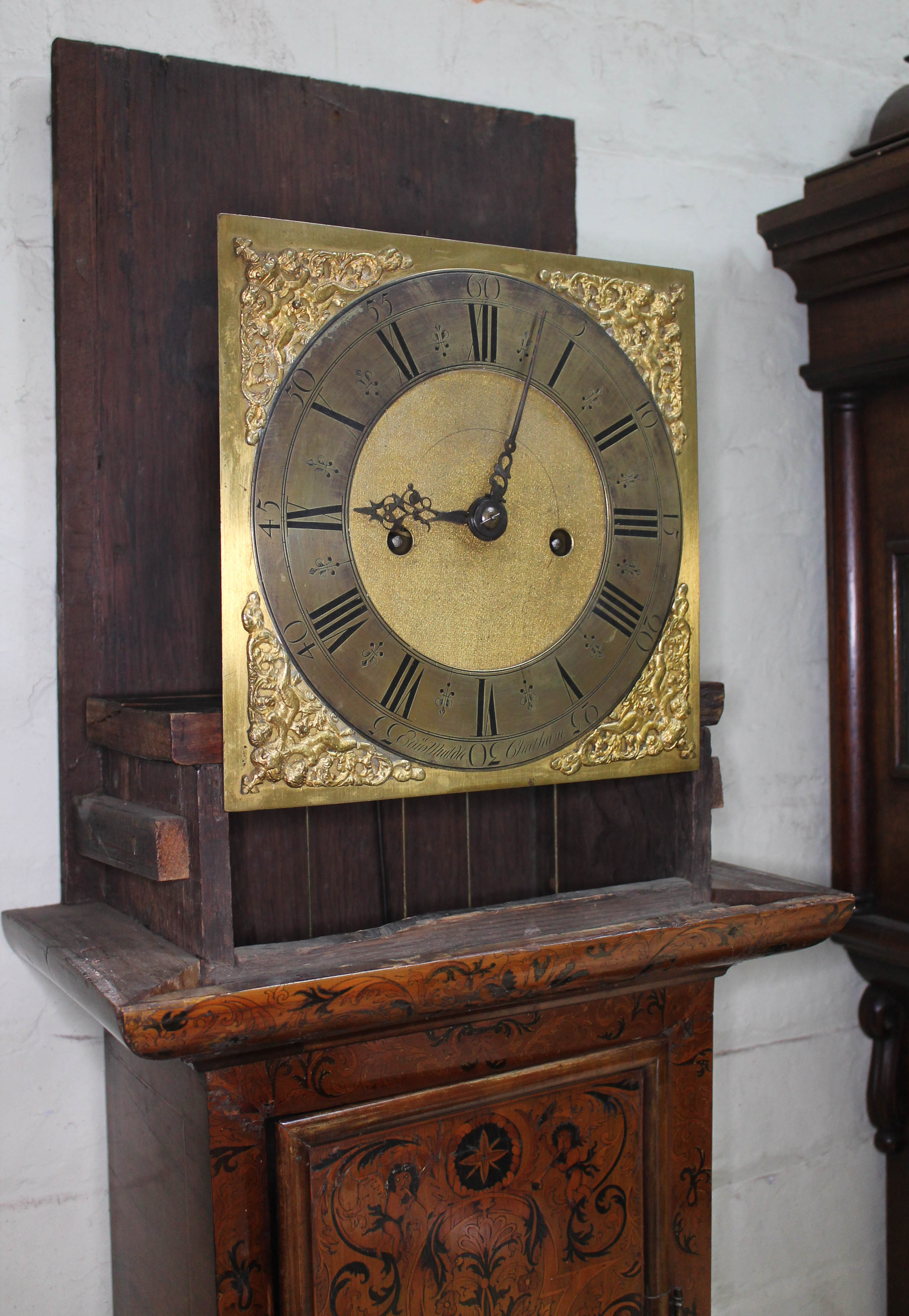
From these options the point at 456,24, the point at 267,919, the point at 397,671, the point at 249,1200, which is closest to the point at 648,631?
the point at 397,671

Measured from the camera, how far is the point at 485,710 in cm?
120

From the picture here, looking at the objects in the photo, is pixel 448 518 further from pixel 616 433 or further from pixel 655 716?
pixel 655 716

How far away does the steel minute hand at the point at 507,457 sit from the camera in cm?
119

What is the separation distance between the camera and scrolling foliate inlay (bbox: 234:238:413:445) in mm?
1102

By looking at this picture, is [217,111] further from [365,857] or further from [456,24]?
[365,857]

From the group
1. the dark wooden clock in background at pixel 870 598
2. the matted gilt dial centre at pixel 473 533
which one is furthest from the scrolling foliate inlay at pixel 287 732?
the dark wooden clock in background at pixel 870 598

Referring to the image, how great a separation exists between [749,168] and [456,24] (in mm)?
512

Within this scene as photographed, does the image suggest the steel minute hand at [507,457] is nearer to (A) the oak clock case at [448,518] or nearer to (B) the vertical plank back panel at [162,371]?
(A) the oak clock case at [448,518]

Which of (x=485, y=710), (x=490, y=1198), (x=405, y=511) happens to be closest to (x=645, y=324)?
(x=405, y=511)

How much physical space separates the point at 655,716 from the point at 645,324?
17.4 inches

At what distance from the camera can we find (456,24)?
1.54 meters

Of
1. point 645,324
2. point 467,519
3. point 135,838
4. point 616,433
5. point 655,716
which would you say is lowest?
point 135,838

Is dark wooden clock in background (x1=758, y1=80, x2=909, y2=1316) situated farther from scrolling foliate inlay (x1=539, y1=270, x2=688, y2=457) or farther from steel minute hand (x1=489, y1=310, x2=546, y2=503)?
steel minute hand (x1=489, y1=310, x2=546, y2=503)

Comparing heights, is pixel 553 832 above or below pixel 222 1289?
above
